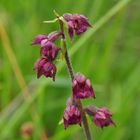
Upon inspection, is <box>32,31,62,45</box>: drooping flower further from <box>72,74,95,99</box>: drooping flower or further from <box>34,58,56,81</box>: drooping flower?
<box>72,74,95,99</box>: drooping flower

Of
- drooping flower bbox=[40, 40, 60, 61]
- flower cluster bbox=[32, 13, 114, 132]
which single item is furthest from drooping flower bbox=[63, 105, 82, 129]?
drooping flower bbox=[40, 40, 60, 61]

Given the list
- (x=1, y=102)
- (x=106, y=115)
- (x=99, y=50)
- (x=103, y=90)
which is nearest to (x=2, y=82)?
(x=1, y=102)

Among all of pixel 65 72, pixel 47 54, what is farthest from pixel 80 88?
pixel 65 72

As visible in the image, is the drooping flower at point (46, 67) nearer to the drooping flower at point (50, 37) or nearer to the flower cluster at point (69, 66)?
the flower cluster at point (69, 66)

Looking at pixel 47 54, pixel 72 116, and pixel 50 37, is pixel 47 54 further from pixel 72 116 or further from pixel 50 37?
pixel 72 116

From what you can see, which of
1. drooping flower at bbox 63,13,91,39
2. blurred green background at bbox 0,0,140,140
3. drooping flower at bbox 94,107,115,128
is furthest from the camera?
blurred green background at bbox 0,0,140,140
